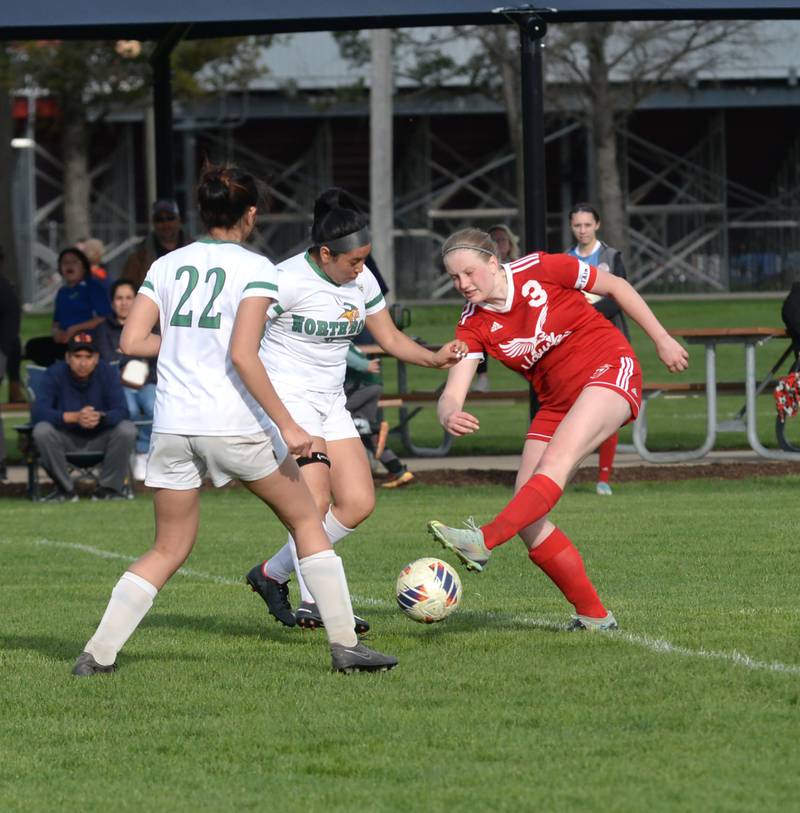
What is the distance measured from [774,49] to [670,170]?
15.7 ft

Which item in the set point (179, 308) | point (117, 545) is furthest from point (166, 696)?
point (117, 545)

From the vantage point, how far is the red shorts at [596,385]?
7774mm

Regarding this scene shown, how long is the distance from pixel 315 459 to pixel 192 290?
3.73 feet

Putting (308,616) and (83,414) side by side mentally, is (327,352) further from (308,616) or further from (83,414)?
(83,414)

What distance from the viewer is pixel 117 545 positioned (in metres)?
12.0

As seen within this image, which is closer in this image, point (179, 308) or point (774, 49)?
point (179, 308)

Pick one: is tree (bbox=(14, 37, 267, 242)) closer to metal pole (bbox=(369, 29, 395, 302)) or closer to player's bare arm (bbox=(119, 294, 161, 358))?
metal pole (bbox=(369, 29, 395, 302))

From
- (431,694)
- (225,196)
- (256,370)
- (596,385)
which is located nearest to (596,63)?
(596,385)

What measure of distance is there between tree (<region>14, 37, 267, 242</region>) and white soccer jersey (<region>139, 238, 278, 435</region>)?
34200 mm

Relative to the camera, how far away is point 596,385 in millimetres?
7738

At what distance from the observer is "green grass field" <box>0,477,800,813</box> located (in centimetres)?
528

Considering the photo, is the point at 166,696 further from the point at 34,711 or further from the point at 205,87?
the point at 205,87

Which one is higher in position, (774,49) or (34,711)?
→ (774,49)

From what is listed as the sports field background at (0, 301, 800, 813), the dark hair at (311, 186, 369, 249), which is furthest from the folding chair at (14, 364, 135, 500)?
the dark hair at (311, 186, 369, 249)
